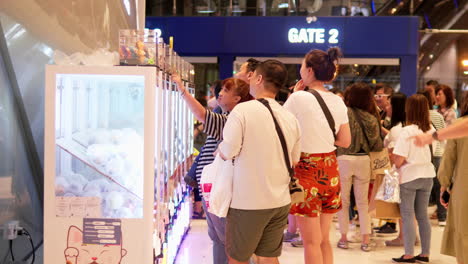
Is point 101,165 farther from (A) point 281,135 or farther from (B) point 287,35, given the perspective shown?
(B) point 287,35

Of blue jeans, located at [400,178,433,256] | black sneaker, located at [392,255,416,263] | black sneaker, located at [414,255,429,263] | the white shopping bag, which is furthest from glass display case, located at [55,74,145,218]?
black sneaker, located at [414,255,429,263]

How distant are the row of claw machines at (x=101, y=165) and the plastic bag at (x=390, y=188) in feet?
8.43

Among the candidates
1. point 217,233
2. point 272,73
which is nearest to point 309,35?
point 217,233

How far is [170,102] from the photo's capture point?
3.88 meters

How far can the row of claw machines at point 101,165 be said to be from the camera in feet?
10.4

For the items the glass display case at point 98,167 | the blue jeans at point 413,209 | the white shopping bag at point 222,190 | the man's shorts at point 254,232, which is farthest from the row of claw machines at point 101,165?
the blue jeans at point 413,209

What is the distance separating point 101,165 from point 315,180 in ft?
4.09

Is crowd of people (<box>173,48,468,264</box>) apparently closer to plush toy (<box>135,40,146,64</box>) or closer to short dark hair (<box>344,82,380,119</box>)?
short dark hair (<box>344,82,380,119</box>)

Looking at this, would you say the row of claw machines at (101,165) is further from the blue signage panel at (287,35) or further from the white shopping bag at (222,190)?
the blue signage panel at (287,35)

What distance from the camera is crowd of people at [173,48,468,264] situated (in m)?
2.93

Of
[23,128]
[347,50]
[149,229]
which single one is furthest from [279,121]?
[347,50]

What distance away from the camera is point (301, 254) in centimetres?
536

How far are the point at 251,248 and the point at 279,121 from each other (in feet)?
2.15

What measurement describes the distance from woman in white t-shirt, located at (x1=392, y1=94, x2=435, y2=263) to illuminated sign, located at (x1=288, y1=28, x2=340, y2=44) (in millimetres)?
4876
